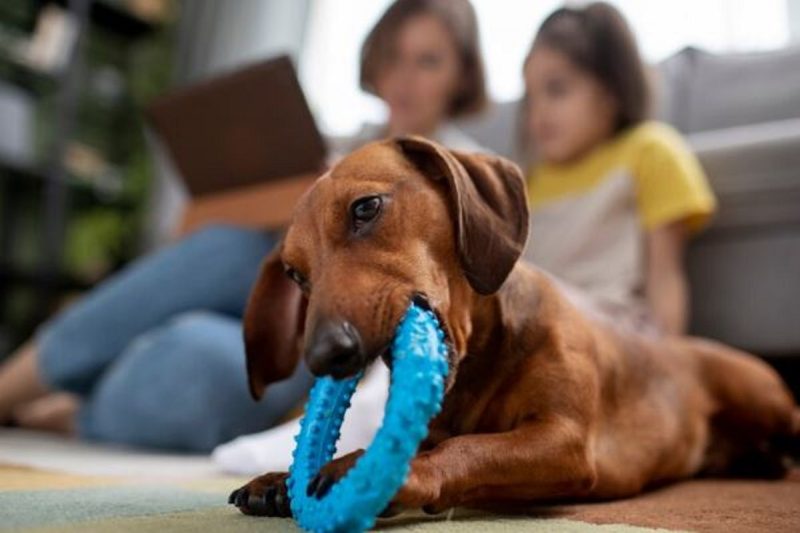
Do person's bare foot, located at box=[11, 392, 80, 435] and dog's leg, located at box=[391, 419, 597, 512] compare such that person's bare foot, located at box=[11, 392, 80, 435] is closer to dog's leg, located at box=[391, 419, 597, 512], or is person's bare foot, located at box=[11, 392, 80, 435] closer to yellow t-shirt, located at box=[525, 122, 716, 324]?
yellow t-shirt, located at box=[525, 122, 716, 324]

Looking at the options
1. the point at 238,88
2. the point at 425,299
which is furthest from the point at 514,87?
the point at 425,299

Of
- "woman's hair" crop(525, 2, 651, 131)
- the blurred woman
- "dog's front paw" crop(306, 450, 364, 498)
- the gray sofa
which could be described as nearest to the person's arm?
the gray sofa

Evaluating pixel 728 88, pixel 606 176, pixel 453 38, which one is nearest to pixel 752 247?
pixel 606 176

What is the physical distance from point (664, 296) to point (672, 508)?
36.6 inches

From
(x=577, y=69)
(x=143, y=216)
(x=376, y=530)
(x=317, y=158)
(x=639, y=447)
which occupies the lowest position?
(x=143, y=216)

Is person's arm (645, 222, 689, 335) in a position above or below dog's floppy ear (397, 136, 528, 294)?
below

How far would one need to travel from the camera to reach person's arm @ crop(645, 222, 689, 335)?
196 cm

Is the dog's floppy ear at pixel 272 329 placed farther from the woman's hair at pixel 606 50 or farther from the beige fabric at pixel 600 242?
the woman's hair at pixel 606 50

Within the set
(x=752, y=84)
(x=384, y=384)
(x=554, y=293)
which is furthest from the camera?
(x=752, y=84)

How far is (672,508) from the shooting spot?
1.11m

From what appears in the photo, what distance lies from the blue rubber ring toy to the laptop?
1.14 meters

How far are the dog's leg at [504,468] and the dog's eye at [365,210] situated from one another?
0.25 metres

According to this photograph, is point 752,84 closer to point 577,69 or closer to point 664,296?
point 577,69

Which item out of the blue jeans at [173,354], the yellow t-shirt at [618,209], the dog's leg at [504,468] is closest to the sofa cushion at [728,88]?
the yellow t-shirt at [618,209]
